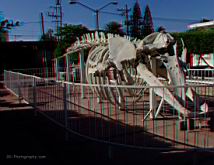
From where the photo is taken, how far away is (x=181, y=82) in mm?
5047

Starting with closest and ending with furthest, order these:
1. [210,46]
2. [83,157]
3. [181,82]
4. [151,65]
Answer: [83,157] < [181,82] < [151,65] < [210,46]

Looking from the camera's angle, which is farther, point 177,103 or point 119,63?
point 119,63

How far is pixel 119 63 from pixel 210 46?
61.9ft

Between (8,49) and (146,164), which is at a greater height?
(8,49)

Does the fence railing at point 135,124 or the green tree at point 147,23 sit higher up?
the green tree at point 147,23

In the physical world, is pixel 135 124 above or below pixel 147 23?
below

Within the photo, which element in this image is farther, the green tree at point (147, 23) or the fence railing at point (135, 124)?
the green tree at point (147, 23)

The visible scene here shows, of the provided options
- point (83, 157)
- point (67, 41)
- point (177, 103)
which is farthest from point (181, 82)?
point (67, 41)

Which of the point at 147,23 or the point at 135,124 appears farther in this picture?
the point at 147,23

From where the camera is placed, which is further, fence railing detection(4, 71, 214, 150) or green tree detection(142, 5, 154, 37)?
green tree detection(142, 5, 154, 37)

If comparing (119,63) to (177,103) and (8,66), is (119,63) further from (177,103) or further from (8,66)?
(8,66)

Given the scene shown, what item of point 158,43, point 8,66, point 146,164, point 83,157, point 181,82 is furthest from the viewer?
point 8,66

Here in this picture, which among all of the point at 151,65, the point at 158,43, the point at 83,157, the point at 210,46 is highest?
the point at 210,46

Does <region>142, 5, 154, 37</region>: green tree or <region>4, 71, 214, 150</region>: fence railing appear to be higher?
<region>142, 5, 154, 37</region>: green tree
